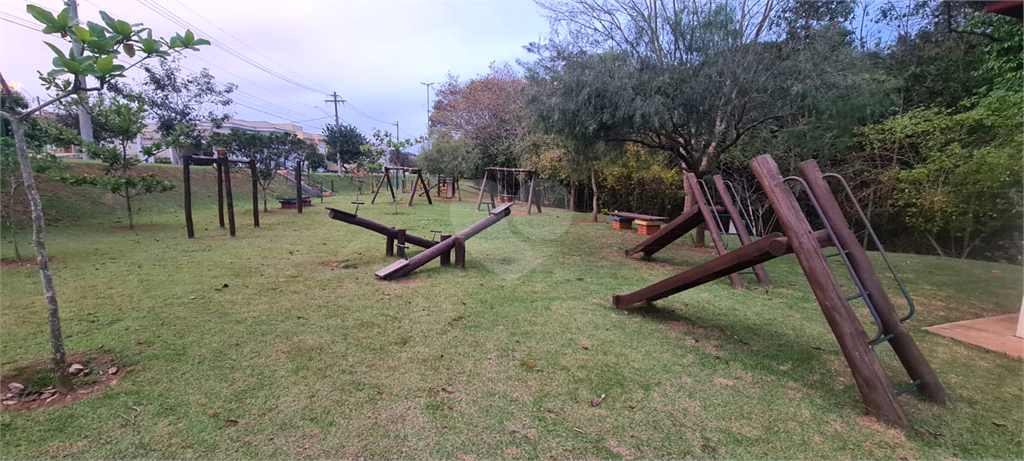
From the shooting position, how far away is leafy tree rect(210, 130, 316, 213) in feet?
47.8

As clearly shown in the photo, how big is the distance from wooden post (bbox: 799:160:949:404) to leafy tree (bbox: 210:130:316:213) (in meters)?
15.0

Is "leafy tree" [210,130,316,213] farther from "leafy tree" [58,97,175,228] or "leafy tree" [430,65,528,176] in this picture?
"leafy tree" [430,65,528,176]

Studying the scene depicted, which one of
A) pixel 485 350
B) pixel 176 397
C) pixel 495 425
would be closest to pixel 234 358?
pixel 176 397

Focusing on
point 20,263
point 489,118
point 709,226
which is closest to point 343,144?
point 489,118

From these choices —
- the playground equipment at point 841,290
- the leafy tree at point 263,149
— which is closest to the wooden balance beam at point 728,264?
the playground equipment at point 841,290

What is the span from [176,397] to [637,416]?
2485 mm

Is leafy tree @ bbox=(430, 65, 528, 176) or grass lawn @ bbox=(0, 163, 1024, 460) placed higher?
leafy tree @ bbox=(430, 65, 528, 176)

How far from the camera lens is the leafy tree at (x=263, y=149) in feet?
47.8

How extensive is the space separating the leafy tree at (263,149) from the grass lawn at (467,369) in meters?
9.99

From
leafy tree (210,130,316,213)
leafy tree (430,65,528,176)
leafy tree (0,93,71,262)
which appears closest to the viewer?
leafy tree (0,93,71,262)

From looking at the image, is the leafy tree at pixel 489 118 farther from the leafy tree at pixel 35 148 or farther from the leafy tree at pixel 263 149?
the leafy tree at pixel 35 148

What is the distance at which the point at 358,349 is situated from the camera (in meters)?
3.08

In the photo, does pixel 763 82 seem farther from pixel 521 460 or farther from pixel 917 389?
pixel 521 460

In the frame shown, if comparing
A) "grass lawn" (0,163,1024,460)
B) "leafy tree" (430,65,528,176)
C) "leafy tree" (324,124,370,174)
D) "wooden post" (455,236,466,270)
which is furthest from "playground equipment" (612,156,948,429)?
"leafy tree" (324,124,370,174)
